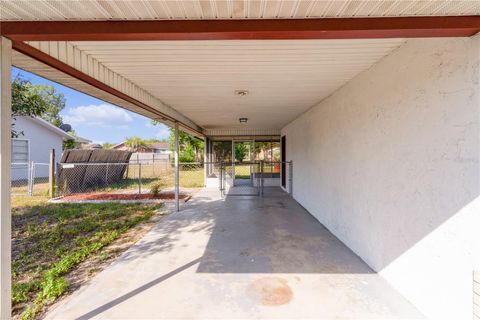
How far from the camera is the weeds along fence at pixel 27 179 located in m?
8.16

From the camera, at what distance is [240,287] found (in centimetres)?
253

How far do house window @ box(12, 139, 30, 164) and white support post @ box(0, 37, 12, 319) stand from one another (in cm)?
1295

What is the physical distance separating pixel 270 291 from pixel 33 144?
1480 cm

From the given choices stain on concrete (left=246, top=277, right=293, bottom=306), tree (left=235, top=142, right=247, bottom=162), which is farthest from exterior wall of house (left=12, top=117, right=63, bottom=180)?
stain on concrete (left=246, top=277, right=293, bottom=306)

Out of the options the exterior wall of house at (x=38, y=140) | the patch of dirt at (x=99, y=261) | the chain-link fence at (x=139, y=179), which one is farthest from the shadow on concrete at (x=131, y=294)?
the exterior wall of house at (x=38, y=140)

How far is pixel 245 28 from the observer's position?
164 cm

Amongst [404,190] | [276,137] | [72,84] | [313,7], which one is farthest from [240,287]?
[276,137]

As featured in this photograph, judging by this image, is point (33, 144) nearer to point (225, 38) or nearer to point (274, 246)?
point (274, 246)

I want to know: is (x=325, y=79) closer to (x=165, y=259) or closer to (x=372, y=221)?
(x=372, y=221)

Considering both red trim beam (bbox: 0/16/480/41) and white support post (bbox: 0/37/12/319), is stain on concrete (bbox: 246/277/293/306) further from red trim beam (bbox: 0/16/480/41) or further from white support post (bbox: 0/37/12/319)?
red trim beam (bbox: 0/16/480/41)

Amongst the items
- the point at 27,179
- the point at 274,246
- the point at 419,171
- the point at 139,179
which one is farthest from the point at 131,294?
the point at 27,179

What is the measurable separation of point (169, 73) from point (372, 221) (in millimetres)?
3193

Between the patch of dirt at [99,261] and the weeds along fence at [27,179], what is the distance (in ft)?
19.5

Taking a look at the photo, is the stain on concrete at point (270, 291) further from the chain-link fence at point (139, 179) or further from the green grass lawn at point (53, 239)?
the chain-link fence at point (139, 179)
